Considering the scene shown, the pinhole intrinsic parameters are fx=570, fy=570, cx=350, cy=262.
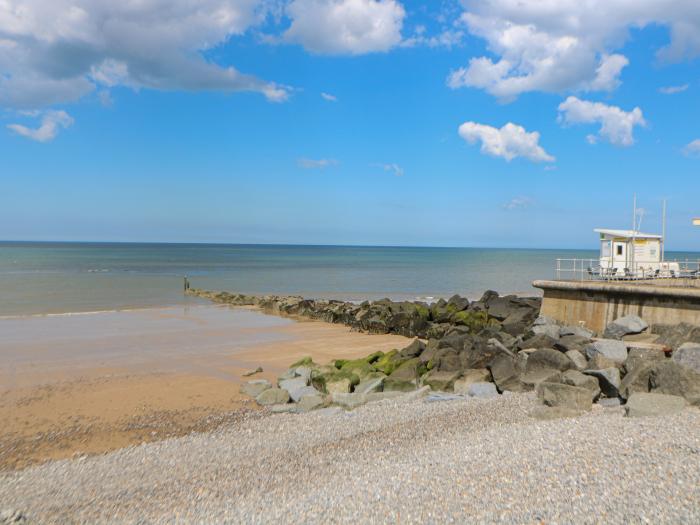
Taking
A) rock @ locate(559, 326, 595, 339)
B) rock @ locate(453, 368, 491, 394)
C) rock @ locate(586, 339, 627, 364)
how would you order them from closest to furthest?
1. rock @ locate(453, 368, 491, 394)
2. rock @ locate(586, 339, 627, 364)
3. rock @ locate(559, 326, 595, 339)

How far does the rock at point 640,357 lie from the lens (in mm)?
11328

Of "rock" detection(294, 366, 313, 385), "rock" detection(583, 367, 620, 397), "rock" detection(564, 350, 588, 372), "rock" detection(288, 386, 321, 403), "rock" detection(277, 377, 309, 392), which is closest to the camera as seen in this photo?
"rock" detection(583, 367, 620, 397)

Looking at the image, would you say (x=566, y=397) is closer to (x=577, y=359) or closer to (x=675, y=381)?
(x=675, y=381)

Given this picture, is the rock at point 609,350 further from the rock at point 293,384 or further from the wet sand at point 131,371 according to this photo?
the wet sand at point 131,371

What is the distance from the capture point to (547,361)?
1209 cm

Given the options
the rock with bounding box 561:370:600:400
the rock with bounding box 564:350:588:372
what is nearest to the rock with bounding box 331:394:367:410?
the rock with bounding box 561:370:600:400

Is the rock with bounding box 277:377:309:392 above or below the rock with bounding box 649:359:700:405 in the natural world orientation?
below

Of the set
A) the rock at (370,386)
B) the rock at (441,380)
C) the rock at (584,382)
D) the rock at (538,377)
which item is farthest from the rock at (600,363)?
the rock at (370,386)

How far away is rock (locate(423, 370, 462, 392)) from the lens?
1208 centimetres

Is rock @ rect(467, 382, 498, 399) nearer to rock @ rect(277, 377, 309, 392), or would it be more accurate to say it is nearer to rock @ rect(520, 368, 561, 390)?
rock @ rect(520, 368, 561, 390)

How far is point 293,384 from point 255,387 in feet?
3.01

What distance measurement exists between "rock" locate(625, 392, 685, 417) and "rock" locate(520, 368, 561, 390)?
6.47 feet

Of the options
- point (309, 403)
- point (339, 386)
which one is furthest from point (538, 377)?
point (309, 403)

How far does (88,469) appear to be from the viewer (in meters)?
8.27
